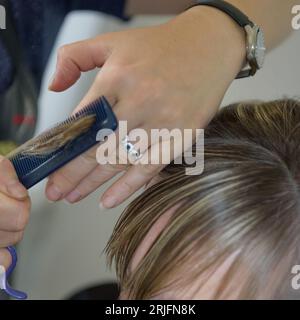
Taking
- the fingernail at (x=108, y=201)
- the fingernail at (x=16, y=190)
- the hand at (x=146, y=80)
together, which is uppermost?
the hand at (x=146, y=80)

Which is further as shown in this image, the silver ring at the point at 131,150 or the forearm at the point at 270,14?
the forearm at the point at 270,14

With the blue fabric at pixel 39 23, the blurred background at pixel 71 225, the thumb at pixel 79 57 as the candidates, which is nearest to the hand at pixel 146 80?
the thumb at pixel 79 57

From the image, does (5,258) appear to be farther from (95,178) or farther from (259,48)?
(259,48)

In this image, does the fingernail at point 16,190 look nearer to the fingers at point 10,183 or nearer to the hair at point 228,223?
the fingers at point 10,183

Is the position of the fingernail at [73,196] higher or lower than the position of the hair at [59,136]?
lower

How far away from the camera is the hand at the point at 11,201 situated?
1.50ft

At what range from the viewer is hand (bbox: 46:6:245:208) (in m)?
0.48

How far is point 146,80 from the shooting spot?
48 centimetres

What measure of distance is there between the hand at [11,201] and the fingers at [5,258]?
4 cm

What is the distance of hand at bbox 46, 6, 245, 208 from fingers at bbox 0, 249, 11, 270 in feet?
0.28

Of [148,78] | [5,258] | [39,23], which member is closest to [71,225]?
[39,23]

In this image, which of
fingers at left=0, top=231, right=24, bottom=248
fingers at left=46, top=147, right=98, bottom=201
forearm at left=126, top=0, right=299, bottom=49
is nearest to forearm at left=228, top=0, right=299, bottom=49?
forearm at left=126, top=0, right=299, bottom=49

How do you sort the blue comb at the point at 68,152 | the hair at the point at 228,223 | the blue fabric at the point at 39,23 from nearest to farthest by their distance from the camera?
the blue comb at the point at 68,152 → the hair at the point at 228,223 → the blue fabric at the point at 39,23
